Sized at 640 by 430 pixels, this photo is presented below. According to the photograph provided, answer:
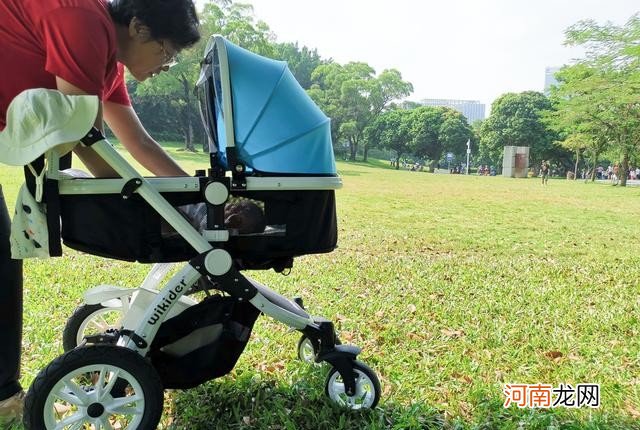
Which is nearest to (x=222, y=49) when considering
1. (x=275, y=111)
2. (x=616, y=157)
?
(x=275, y=111)

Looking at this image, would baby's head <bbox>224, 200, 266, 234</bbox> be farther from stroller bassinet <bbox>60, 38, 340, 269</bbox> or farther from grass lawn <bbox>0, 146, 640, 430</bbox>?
grass lawn <bbox>0, 146, 640, 430</bbox>

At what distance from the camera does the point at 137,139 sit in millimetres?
2182

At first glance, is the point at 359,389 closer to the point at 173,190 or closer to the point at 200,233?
the point at 200,233

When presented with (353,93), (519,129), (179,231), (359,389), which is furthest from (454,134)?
(179,231)

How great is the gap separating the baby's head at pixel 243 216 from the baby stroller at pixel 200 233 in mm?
34

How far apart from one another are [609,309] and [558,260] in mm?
1930

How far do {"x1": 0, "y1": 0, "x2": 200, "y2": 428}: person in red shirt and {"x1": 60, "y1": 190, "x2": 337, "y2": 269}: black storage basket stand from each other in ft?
0.52

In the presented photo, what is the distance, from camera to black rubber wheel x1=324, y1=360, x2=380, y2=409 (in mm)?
2156

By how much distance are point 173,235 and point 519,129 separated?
52064mm

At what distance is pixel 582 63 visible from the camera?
22281 millimetres

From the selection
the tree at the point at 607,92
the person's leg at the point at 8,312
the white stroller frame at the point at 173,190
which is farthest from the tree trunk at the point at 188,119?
the white stroller frame at the point at 173,190

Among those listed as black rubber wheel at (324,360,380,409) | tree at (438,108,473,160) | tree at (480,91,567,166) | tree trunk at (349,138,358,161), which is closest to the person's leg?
black rubber wheel at (324,360,380,409)

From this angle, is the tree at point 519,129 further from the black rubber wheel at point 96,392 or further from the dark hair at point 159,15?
the black rubber wheel at point 96,392

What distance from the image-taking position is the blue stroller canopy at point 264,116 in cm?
181
